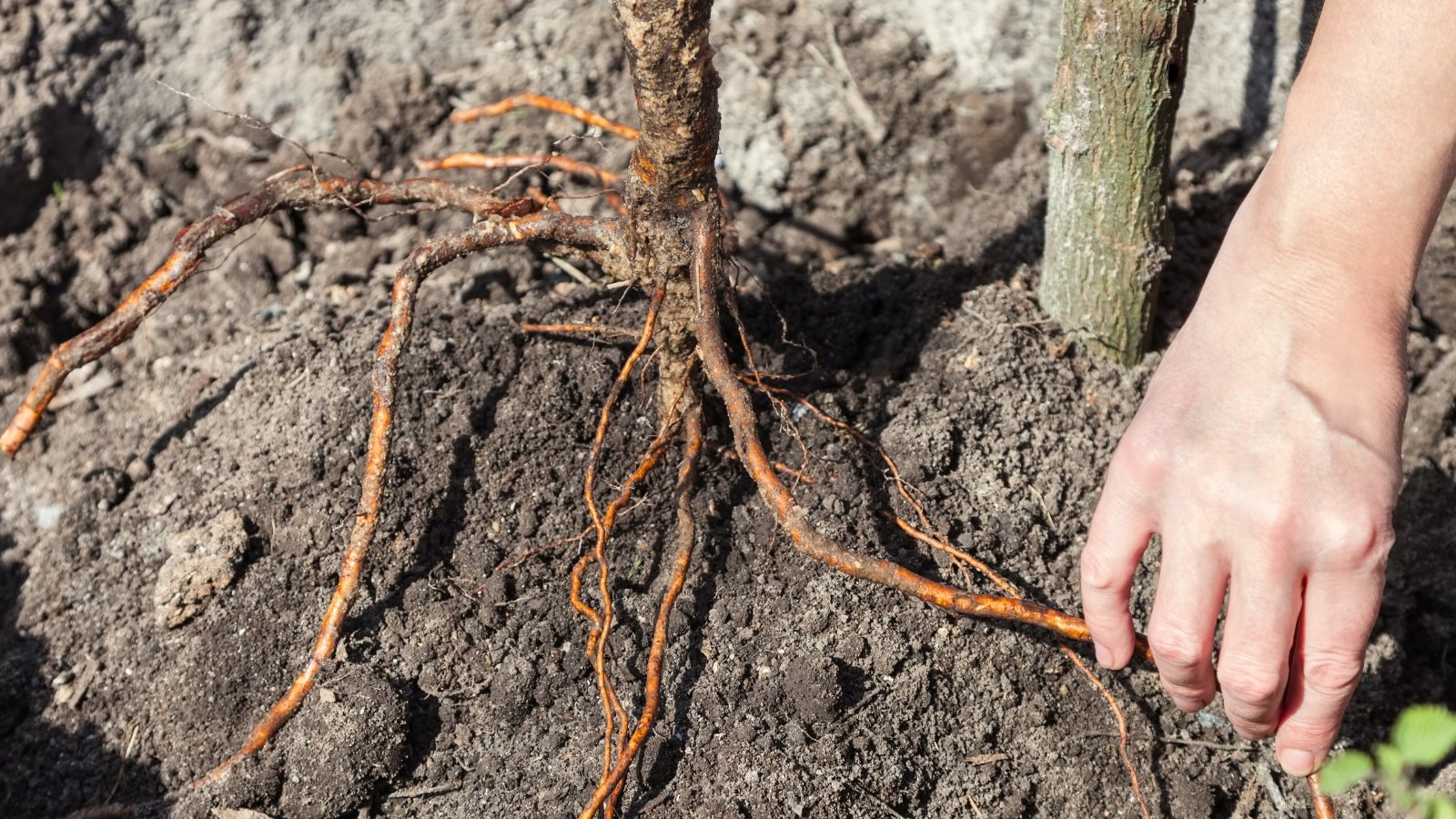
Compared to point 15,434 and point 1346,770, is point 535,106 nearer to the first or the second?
point 15,434

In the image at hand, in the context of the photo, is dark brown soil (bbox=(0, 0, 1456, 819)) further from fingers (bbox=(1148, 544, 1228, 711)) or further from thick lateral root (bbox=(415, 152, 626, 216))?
fingers (bbox=(1148, 544, 1228, 711))

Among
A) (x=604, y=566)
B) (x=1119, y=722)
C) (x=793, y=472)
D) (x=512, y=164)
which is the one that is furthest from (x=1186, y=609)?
(x=512, y=164)

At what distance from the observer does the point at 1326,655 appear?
1.05 meters

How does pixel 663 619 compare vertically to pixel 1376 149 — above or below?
below

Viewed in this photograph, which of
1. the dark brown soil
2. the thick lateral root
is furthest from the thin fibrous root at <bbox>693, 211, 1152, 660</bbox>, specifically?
the thick lateral root

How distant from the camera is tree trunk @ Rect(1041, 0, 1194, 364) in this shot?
1.55 meters

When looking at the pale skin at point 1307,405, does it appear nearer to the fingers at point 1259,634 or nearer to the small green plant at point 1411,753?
the fingers at point 1259,634

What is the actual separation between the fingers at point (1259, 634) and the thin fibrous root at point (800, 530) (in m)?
→ 0.30

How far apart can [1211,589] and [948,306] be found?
89 centimetres

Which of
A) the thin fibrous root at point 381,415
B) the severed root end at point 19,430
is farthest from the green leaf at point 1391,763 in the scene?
the severed root end at point 19,430

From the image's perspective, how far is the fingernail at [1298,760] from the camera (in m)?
1.17

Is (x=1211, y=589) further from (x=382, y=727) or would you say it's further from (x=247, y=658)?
(x=247, y=658)

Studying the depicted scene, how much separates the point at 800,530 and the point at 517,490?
488mm

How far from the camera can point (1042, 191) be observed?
2088 millimetres
